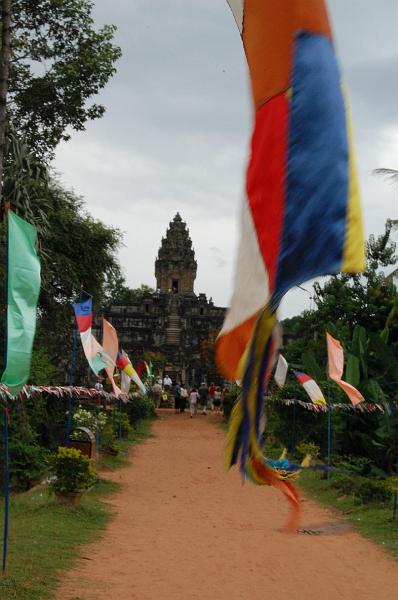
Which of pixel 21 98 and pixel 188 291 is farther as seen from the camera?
pixel 188 291

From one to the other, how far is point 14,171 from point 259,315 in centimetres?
1237

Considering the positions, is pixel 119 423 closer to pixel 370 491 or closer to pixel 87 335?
pixel 87 335

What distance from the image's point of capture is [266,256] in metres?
1.86

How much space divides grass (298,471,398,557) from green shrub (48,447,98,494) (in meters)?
3.49

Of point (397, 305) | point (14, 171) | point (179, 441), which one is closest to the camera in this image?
point (397, 305)

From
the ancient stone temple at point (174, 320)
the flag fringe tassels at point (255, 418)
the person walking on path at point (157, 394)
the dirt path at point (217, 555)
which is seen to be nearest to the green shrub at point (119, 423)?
the dirt path at point (217, 555)

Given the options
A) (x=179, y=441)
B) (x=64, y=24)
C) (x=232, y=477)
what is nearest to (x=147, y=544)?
(x=232, y=477)

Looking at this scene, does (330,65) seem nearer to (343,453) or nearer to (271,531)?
(271,531)

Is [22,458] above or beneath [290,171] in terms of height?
beneath

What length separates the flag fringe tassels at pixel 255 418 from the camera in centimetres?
179

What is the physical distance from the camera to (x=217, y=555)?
25.5ft

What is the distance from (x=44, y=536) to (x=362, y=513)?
4.76m

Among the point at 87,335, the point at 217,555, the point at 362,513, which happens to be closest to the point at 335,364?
the point at 362,513

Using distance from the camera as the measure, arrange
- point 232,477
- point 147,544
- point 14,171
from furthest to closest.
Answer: point 232,477 → point 14,171 → point 147,544
